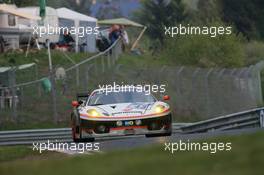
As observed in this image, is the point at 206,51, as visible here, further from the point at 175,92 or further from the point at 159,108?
the point at 159,108

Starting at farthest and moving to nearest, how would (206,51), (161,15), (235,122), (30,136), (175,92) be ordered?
(161,15), (206,51), (175,92), (235,122), (30,136)

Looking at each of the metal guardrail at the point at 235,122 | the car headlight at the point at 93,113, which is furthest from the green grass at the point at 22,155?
the metal guardrail at the point at 235,122

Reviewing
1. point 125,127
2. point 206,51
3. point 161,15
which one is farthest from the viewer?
point 161,15

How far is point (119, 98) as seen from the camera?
18875 mm

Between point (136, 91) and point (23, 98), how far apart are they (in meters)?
12.3

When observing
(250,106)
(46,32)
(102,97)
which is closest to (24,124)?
(250,106)

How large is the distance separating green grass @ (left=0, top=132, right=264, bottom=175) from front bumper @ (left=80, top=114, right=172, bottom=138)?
270 inches

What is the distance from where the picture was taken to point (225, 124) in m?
23.3

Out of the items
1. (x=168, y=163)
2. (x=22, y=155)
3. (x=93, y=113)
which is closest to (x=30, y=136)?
(x=93, y=113)

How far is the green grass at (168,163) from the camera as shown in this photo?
848 centimetres

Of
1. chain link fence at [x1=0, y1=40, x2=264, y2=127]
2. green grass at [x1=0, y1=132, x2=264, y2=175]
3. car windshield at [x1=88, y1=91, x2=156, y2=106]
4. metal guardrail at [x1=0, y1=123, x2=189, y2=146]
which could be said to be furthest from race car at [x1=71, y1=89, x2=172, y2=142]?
chain link fence at [x1=0, y1=40, x2=264, y2=127]

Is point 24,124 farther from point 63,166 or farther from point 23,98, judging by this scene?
point 63,166

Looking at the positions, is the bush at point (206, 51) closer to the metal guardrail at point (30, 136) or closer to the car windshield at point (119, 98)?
the metal guardrail at point (30, 136)

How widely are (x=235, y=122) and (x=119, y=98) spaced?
16.4 feet
